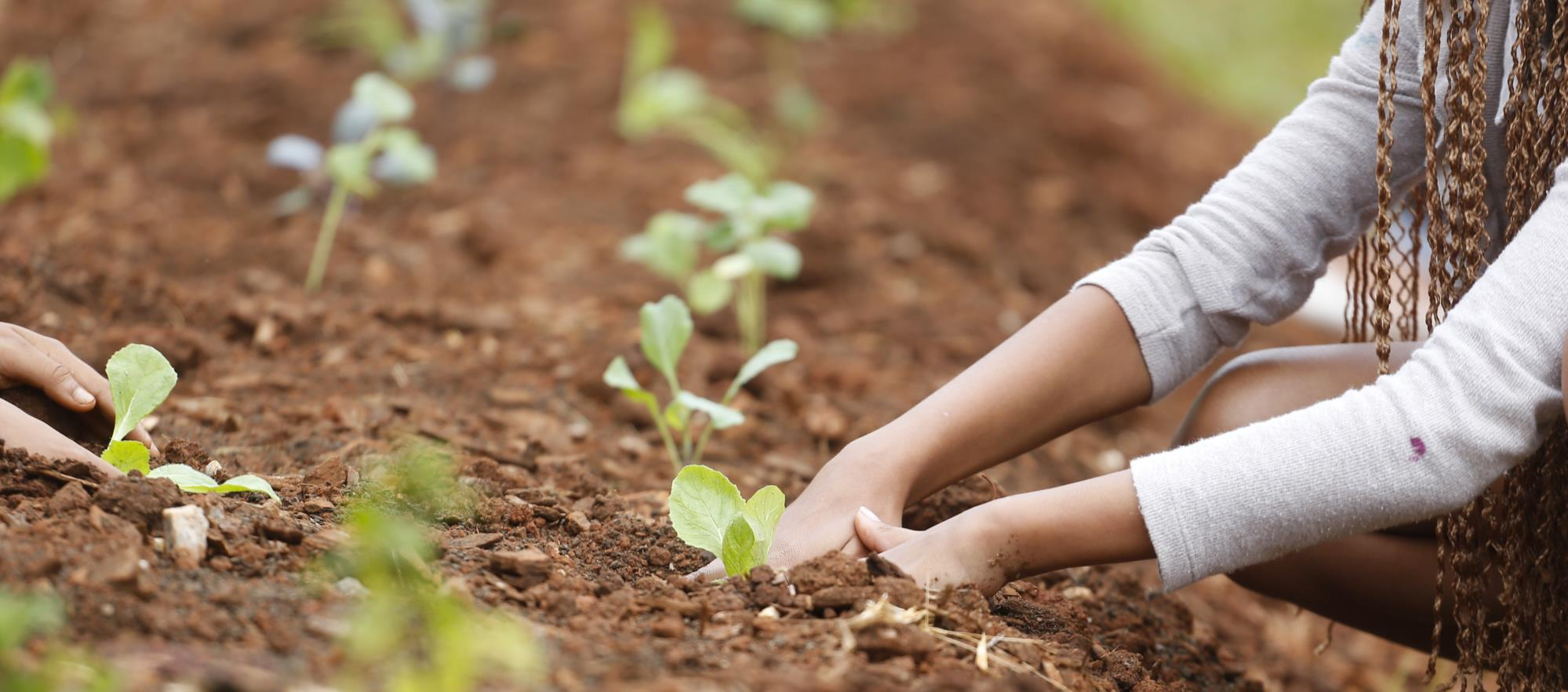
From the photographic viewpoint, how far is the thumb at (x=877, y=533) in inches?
45.1

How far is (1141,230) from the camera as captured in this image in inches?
121

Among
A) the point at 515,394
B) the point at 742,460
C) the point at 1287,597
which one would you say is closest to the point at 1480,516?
the point at 1287,597

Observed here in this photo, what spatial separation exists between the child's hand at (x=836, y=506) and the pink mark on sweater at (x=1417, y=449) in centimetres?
43

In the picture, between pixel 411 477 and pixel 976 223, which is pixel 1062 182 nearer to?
pixel 976 223

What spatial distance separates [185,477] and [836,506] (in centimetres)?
55

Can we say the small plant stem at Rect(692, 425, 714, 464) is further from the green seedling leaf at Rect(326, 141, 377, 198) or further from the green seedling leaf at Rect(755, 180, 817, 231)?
the green seedling leaf at Rect(326, 141, 377, 198)

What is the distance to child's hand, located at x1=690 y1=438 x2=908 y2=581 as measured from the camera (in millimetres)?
1174

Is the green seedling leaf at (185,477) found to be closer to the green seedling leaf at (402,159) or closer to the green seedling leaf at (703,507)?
the green seedling leaf at (703,507)

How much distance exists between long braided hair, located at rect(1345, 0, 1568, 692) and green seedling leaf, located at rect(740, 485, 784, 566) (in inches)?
20.7

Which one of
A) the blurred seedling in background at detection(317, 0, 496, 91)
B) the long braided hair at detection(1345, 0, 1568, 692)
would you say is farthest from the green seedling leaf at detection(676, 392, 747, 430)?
the blurred seedling in background at detection(317, 0, 496, 91)

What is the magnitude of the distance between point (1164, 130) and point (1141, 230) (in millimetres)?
888

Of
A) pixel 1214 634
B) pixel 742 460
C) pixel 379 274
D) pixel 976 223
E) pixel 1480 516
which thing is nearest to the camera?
pixel 1480 516

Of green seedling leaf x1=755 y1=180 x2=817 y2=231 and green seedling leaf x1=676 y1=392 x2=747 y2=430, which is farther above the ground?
green seedling leaf x1=755 y1=180 x2=817 y2=231

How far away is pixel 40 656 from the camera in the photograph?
2.57ft
